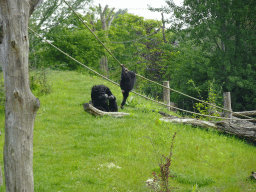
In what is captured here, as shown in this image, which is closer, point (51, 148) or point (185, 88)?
point (51, 148)

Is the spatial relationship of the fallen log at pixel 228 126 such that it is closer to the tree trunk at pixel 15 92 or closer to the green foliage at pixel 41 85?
the tree trunk at pixel 15 92

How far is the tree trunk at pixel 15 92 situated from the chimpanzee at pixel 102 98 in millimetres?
5567

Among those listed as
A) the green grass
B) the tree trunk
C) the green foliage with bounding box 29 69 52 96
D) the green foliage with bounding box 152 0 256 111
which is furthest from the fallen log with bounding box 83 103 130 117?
the green foliage with bounding box 152 0 256 111

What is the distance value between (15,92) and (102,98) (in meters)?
5.65

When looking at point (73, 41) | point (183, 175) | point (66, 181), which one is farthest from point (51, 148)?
point (73, 41)

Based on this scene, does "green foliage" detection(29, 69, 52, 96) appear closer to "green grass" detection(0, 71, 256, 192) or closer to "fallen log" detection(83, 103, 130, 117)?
"green grass" detection(0, 71, 256, 192)

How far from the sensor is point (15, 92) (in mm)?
2855

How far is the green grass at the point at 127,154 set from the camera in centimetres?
461

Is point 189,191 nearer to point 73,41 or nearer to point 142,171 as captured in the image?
point 142,171

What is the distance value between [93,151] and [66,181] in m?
1.49

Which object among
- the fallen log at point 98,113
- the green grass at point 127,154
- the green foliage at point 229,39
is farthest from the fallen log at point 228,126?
the green foliage at point 229,39

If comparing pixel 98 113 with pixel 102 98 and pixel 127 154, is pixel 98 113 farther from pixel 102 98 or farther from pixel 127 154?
pixel 127 154

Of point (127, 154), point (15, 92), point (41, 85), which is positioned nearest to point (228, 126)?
point (127, 154)

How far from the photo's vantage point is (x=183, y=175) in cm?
497
